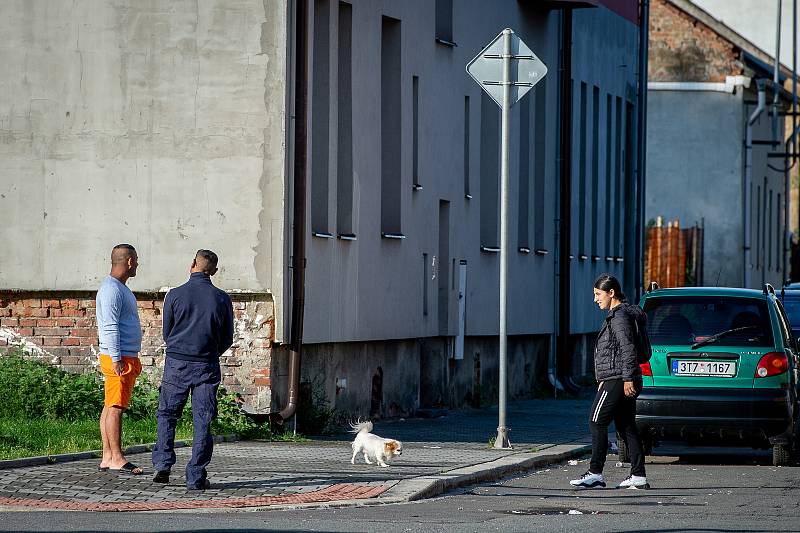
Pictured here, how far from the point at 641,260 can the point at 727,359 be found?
17.5 m

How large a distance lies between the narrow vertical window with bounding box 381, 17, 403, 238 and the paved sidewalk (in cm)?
317

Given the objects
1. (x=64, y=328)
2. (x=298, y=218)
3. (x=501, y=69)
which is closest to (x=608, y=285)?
(x=501, y=69)

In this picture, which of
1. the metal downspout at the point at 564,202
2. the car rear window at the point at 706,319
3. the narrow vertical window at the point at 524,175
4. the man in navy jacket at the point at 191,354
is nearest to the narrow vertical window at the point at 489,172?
the narrow vertical window at the point at 524,175

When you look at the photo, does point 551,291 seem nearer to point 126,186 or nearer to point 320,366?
point 320,366

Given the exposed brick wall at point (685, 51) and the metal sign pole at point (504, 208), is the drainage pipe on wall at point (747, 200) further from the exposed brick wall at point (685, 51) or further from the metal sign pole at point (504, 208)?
A: the metal sign pole at point (504, 208)

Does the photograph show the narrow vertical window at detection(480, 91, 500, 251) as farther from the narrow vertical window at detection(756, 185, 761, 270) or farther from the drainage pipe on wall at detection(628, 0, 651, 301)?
the narrow vertical window at detection(756, 185, 761, 270)

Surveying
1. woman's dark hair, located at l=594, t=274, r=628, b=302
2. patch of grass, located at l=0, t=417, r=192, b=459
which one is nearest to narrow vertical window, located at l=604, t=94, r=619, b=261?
patch of grass, located at l=0, t=417, r=192, b=459

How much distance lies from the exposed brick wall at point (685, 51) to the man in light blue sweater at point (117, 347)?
36.9m

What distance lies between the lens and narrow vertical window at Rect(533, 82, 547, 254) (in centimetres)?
2719

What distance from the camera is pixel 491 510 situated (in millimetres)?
11633

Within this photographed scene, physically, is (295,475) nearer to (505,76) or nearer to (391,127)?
(505,76)

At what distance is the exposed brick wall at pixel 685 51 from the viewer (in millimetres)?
48312

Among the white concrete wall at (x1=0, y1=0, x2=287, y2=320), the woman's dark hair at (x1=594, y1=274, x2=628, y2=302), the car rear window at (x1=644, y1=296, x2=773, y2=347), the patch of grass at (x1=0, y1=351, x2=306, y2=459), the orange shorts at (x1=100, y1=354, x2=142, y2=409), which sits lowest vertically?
the patch of grass at (x1=0, y1=351, x2=306, y2=459)

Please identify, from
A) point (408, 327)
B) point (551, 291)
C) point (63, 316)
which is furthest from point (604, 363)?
point (551, 291)
